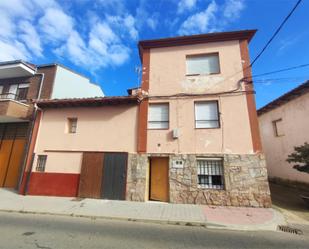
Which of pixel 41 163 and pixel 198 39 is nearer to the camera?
pixel 198 39

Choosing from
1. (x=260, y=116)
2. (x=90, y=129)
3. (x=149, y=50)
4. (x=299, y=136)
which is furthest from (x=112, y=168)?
(x=260, y=116)

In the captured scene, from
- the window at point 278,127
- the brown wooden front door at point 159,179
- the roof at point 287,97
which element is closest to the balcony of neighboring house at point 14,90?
the brown wooden front door at point 159,179

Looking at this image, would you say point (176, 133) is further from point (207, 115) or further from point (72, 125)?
point (72, 125)

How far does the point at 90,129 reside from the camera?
33.6 ft

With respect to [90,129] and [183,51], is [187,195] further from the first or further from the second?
[183,51]

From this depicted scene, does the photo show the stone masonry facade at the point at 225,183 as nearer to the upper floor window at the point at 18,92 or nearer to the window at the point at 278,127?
the window at the point at 278,127

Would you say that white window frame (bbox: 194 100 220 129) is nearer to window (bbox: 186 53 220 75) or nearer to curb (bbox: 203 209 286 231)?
window (bbox: 186 53 220 75)

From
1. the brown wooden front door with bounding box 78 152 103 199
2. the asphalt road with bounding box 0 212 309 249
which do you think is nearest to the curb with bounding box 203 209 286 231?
the asphalt road with bounding box 0 212 309 249

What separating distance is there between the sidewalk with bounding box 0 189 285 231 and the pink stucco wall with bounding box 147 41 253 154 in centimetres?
263

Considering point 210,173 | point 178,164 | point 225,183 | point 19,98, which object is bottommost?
point 225,183

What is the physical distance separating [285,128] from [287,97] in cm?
224

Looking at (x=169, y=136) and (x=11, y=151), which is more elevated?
(x=169, y=136)

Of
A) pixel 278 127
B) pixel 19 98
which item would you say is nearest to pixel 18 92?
pixel 19 98

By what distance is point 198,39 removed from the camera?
404 inches
